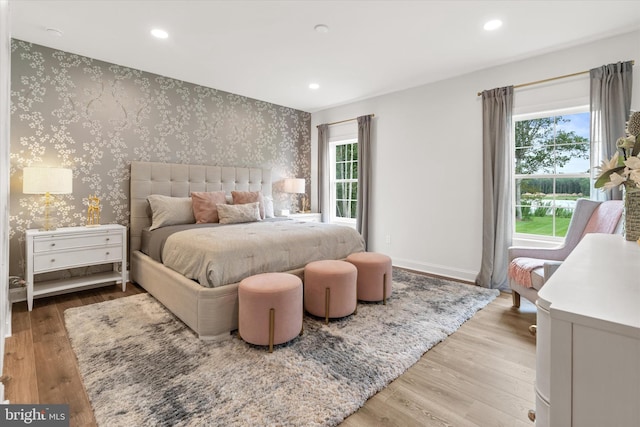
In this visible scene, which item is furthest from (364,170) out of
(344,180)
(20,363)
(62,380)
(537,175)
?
(20,363)

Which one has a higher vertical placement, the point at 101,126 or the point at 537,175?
the point at 101,126

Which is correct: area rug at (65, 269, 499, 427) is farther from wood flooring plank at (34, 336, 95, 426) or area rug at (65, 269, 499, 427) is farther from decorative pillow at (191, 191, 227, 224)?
decorative pillow at (191, 191, 227, 224)

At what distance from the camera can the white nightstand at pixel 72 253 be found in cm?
287

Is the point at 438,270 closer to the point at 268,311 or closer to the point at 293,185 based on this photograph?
the point at 293,185

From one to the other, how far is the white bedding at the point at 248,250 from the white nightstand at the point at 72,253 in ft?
2.72

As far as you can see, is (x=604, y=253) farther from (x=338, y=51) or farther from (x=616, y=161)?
(x=338, y=51)

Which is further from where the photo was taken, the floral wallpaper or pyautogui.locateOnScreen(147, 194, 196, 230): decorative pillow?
pyautogui.locateOnScreen(147, 194, 196, 230): decorative pillow

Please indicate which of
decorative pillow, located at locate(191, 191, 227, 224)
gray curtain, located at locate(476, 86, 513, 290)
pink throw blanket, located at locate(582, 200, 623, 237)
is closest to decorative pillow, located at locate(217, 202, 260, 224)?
decorative pillow, located at locate(191, 191, 227, 224)

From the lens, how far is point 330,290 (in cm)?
251

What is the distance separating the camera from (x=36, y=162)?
313 cm

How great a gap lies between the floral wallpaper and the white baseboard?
2.83 metres

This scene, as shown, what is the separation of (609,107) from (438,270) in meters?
2.38

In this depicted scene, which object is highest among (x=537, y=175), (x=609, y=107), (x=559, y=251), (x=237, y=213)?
(x=609, y=107)

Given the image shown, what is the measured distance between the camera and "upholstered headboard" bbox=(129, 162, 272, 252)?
3.68 m
